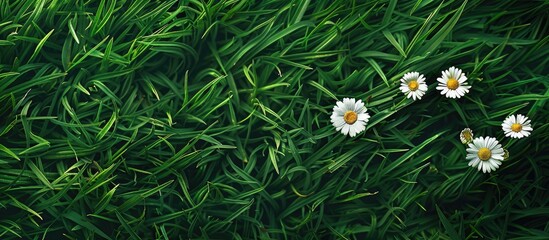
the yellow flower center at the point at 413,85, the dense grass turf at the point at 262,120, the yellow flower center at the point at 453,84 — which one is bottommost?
the dense grass turf at the point at 262,120

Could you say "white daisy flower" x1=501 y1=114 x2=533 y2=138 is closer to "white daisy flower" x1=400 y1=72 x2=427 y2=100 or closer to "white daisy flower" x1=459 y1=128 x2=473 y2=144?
"white daisy flower" x1=459 y1=128 x2=473 y2=144

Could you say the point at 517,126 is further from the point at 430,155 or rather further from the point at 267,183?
the point at 267,183

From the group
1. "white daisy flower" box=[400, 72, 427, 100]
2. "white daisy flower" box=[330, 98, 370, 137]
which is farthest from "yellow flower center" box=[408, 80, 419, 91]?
"white daisy flower" box=[330, 98, 370, 137]

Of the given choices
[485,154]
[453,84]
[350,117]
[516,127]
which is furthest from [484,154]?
[350,117]

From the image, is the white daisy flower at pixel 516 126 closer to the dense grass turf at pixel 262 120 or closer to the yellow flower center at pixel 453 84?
the dense grass turf at pixel 262 120

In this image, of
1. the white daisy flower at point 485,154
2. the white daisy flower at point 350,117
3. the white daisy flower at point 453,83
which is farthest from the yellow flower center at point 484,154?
the white daisy flower at point 350,117

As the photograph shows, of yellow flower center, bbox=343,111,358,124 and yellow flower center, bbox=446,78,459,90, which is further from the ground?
yellow flower center, bbox=446,78,459,90
